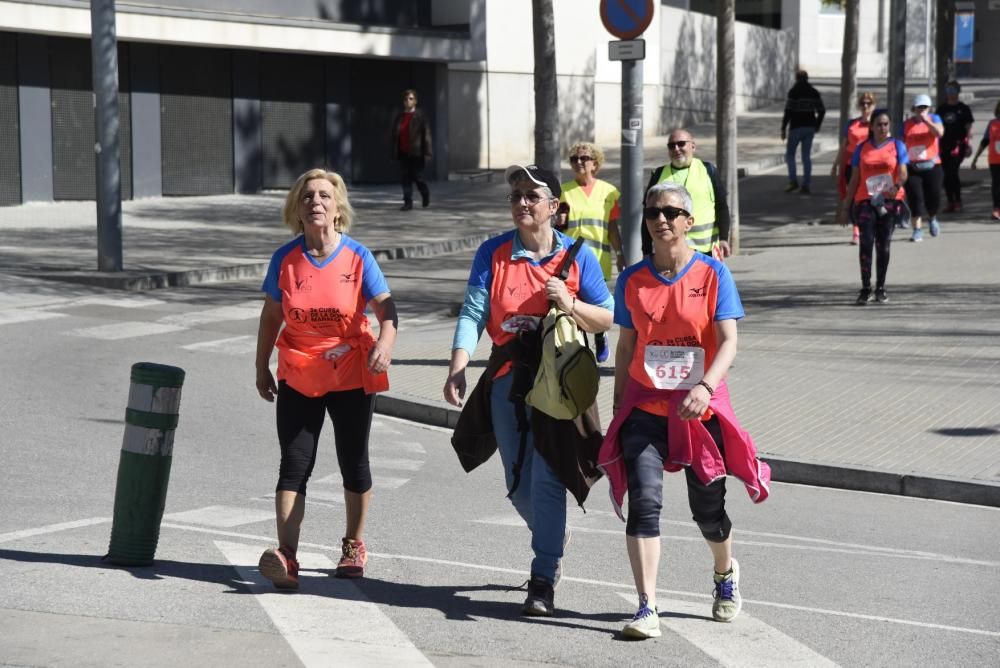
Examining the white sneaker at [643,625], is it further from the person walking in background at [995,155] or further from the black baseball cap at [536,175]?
the person walking in background at [995,155]

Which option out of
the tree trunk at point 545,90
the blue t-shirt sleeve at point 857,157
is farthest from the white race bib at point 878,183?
the tree trunk at point 545,90

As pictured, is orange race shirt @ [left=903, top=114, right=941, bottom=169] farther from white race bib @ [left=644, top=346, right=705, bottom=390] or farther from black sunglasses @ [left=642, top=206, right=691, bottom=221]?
white race bib @ [left=644, top=346, right=705, bottom=390]

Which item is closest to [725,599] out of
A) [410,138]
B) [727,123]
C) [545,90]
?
[545,90]

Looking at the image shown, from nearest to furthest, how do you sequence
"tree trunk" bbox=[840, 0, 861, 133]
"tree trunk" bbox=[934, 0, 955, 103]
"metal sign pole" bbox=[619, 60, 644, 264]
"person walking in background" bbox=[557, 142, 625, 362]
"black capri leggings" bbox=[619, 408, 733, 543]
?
1. "black capri leggings" bbox=[619, 408, 733, 543]
2. "person walking in background" bbox=[557, 142, 625, 362]
3. "metal sign pole" bbox=[619, 60, 644, 264]
4. "tree trunk" bbox=[840, 0, 861, 133]
5. "tree trunk" bbox=[934, 0, 955, 103]

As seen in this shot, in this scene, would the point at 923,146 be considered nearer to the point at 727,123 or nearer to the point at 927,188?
the point at 927,188

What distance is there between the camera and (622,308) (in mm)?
6086

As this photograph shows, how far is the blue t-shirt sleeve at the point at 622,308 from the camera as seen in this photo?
6066 mm

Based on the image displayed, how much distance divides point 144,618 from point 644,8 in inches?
315

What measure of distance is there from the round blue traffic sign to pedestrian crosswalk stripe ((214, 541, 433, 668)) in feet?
22.4

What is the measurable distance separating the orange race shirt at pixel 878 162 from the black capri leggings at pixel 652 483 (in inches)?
357

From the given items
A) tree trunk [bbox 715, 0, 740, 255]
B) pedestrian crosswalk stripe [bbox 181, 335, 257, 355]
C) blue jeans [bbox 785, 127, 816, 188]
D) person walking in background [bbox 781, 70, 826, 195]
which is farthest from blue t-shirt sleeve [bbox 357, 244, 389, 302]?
blue jeans [bbox 785, 127, 816, 188]

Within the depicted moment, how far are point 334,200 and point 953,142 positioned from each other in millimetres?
19628

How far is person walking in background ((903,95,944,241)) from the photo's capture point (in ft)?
67.5

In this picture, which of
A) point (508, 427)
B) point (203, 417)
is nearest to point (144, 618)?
point (508, 427)
